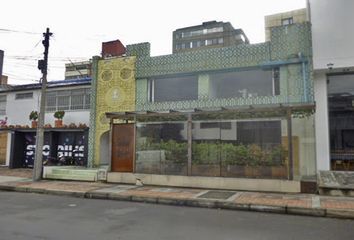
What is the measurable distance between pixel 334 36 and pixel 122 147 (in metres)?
10.7

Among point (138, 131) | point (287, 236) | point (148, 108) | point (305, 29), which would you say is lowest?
point (287, 236)

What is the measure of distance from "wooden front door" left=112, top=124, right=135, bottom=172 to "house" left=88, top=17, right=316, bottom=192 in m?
0.05

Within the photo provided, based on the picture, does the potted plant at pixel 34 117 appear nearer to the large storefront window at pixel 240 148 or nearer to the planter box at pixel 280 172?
the large storefront window at pixel 240 148

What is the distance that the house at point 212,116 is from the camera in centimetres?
1348

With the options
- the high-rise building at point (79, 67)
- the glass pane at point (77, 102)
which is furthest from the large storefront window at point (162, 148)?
the high-rise building at point (79, 67)

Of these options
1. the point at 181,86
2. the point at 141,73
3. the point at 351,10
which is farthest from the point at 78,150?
the point at 351,10

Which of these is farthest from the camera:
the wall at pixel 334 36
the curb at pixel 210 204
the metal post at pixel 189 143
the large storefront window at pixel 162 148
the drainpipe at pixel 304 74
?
the drainpipe at pixel 304 74

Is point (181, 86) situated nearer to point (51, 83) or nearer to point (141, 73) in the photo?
point (141, 73)

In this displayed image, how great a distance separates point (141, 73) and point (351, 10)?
35.2 ft

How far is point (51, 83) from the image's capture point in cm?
2250

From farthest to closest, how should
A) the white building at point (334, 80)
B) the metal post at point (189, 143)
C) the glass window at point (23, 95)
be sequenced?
the glass window at point (23, 95)
the white building at point (334, 80)
the metal post at point (189, 143)

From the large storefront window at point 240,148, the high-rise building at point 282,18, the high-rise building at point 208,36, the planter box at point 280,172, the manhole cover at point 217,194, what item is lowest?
the manhole cover at point 217,194

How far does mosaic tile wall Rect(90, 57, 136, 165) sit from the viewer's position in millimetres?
19656

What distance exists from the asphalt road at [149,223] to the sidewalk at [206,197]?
1.34ft
